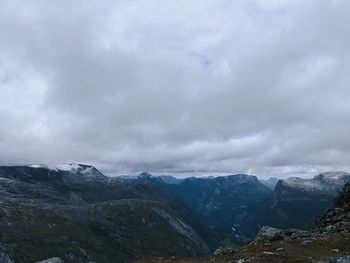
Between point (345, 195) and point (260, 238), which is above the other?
point (345, 195)

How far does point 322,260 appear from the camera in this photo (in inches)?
1735

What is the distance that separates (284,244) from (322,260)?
34.5 ft

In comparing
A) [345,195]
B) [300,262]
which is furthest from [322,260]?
[345,195]

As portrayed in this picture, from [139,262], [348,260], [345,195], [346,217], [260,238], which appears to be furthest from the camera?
[345,195]

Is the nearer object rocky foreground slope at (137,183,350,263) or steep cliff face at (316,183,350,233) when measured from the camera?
rocky foreground slope at (137,183,350,263)

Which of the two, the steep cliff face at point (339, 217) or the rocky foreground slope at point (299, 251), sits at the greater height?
the steep cliff face at point (339, 217)

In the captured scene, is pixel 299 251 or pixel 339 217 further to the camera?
pixel 339 217

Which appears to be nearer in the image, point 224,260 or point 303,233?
point 224,260

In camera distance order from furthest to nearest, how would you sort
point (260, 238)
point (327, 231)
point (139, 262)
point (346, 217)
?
point (346, 217) < point (260, 238) < point (327, 231) < point (139, 262)

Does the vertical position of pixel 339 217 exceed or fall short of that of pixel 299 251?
it exceeds it

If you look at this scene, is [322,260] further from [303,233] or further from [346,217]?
[346,217]

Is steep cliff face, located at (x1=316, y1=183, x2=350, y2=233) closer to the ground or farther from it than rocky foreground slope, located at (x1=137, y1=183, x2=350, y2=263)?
farther from it

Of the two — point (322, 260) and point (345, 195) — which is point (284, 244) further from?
point (345, 195)

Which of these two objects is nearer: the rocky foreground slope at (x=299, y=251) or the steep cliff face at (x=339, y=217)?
the rocky foreground slope at (x=299, y=251)
